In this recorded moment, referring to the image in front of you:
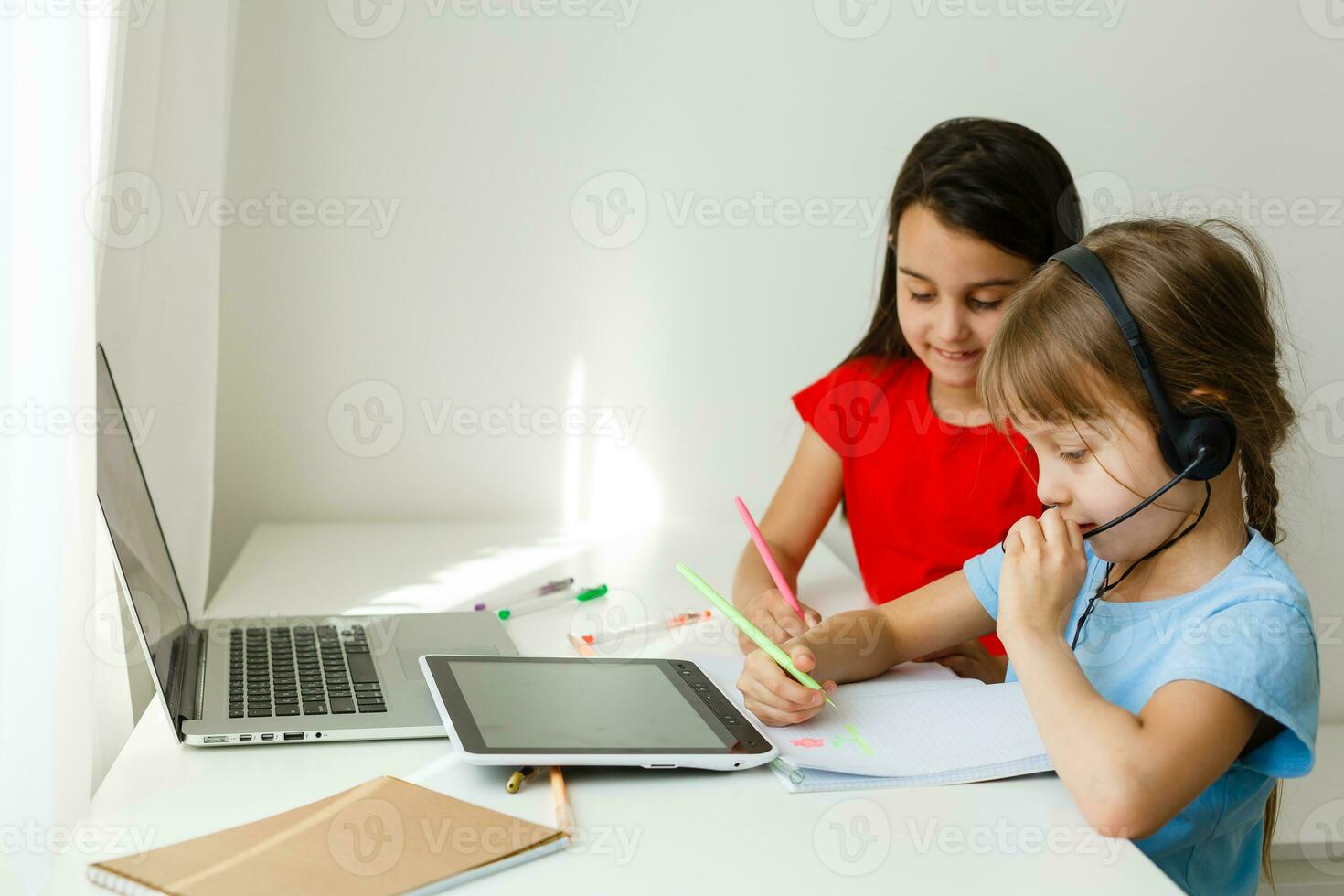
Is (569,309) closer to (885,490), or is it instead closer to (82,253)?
(885,490)

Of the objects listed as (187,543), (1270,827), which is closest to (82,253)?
(187,543)

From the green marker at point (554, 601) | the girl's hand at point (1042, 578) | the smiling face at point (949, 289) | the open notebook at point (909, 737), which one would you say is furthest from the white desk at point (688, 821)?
the smiling face at point (949, 289)

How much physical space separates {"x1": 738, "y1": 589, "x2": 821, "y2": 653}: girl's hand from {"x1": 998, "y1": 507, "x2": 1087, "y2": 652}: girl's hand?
0.27 m

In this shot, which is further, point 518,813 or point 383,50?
point 383,50

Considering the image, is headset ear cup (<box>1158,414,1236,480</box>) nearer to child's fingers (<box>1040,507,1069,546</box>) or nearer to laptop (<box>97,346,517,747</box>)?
child's fingers (<box>1040,507,1069,546</box>)

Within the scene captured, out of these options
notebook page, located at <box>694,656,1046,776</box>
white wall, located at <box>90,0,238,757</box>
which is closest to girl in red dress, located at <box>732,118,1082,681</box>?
notebook page, located at <box>694,656,1046,776</box>

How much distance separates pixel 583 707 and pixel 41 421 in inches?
17.5

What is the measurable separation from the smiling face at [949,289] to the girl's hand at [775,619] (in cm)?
34

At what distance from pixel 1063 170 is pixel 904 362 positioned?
1.05ft

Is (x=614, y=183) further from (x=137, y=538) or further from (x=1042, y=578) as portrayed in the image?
(x=1042, y=578)

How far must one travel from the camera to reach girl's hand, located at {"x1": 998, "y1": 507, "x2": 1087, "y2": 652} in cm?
91

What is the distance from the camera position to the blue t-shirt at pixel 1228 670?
0.85 m

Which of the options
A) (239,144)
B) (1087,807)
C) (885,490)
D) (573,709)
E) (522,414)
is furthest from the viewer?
(522,414)

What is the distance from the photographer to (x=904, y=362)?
63.1 inches
